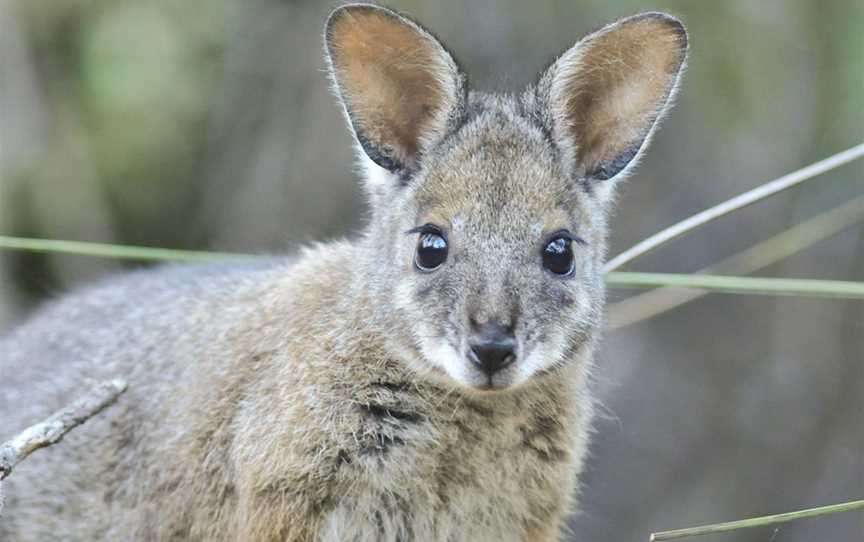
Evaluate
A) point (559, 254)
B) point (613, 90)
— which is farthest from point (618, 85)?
point (559, 254)

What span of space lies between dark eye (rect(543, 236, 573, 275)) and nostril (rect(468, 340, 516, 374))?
0.50 meters

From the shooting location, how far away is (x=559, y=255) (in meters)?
4.48

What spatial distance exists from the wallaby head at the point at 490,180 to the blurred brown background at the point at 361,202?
337 cm

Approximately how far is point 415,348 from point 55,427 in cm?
125

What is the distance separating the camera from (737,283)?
4.66 meters

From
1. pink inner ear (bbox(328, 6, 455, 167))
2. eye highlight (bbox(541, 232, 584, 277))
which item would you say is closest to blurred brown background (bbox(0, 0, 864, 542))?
pink inner ear (bbox(328, 6, 455, 167))

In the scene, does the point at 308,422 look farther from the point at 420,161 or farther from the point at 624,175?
the point at 624,175

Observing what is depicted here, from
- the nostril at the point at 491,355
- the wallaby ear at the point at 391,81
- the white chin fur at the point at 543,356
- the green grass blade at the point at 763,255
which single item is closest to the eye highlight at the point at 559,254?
the white chin fur at the point at 543,356

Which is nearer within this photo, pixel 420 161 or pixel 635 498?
pixel 420 161

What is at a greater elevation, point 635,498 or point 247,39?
point 247,39

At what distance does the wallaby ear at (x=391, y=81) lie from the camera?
4.58 meters

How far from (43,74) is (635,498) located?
4806 millimetres

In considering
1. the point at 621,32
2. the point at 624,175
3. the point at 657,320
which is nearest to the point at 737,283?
the point at 624,175

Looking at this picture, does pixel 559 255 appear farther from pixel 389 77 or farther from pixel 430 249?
pixel 389 77
